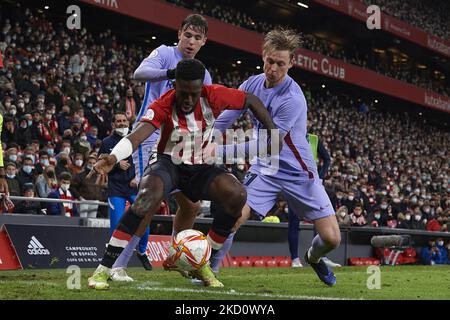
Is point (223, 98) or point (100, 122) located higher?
point (100, 122)

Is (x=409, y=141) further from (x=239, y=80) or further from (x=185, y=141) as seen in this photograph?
(x=185, y=141)

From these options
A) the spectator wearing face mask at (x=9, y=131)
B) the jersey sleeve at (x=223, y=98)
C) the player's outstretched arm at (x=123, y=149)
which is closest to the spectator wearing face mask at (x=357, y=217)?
the spectator wearing face mask at (x=9, y=131)

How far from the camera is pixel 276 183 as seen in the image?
305 inches

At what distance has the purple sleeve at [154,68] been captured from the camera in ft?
24.2

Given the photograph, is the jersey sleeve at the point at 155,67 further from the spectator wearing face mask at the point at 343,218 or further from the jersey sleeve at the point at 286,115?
the spectator wearing face mask at the point at 343,218

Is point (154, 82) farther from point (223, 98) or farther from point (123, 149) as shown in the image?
point (123, 149)

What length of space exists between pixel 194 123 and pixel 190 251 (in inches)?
43.2

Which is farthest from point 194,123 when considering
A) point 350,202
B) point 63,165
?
point 350,202

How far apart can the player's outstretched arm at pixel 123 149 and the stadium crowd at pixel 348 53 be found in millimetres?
26028

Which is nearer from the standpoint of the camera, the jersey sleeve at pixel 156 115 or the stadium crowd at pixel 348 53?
the jersey sleeve at pixel 156 115

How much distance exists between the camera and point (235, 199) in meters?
6.69

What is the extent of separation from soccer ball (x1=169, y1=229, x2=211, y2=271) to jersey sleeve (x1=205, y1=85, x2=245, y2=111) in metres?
1.15

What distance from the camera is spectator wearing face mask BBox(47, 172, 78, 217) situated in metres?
13.3

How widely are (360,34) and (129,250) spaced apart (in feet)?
133
